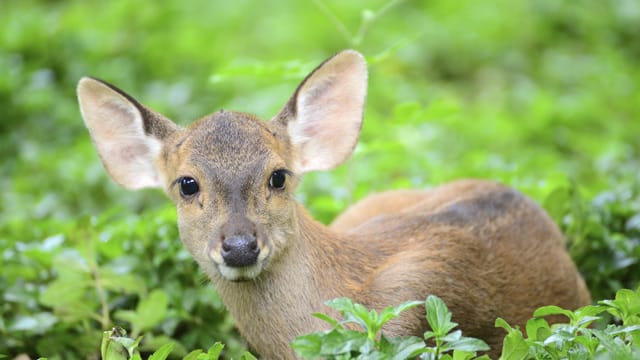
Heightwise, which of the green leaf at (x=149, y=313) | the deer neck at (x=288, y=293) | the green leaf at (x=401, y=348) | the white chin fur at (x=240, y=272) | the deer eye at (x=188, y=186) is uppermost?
the deer eye at (x=188, y=186)

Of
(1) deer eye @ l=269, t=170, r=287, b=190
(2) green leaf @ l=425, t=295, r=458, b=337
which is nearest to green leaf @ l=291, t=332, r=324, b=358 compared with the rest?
(2) green leaf @ l=425, t=295, r=458, b=337

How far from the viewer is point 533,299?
6.25 m

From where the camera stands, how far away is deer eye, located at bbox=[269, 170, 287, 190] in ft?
18.7

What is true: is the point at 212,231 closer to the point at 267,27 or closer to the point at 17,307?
the point at 17,307

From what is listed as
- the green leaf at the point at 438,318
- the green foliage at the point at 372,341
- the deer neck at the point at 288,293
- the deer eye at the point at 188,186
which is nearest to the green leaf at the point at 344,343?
the green foliage at the point at 372,341

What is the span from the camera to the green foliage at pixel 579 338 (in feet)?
15.8

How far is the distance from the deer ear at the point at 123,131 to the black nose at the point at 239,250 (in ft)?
3.61

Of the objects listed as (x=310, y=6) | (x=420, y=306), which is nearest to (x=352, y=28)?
(x=310, y=6)

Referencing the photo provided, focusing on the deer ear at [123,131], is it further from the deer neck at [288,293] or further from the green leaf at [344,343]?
the green leaf at [344,343]

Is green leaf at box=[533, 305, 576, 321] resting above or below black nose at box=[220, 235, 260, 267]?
below

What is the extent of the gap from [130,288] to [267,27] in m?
→ 8.03

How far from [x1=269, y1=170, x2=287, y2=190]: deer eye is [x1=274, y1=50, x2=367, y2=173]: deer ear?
41cm

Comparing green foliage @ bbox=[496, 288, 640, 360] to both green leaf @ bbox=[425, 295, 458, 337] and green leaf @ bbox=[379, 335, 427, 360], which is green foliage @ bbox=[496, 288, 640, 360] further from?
green leaf @ bbox=[379, 335, 427, 360]

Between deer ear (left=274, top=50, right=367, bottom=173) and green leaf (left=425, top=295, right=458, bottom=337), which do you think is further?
deer ear (left=274, top=50, right=367, bottom=173)
